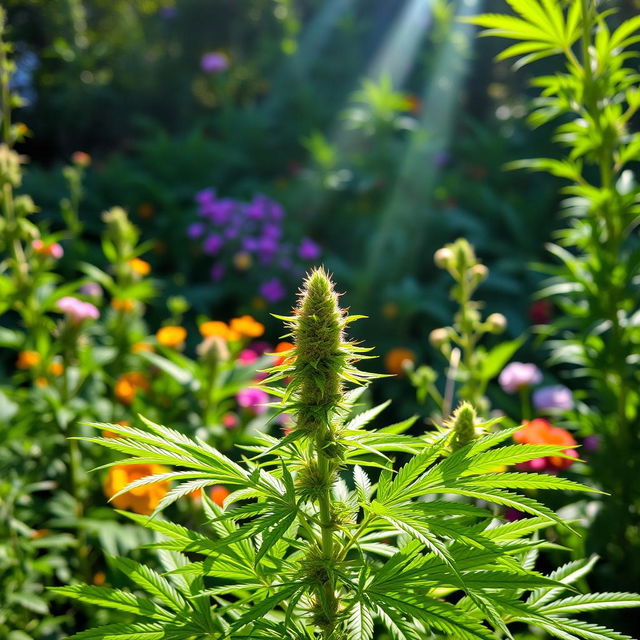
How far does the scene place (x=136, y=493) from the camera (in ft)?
6.76

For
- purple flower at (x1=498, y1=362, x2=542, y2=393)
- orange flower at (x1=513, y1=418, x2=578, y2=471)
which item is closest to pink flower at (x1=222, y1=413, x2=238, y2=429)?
purple flower at (x1=498, y1=362, x2=542, y2=393)

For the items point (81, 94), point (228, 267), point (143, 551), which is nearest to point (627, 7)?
point (228, 267)

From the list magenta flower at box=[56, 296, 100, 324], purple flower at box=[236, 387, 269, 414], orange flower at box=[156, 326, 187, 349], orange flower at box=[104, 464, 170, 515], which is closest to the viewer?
orange flower at box=[104, 464, 170, 515]

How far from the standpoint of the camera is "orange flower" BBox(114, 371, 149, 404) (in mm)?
2568

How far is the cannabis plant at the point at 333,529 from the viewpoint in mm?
829

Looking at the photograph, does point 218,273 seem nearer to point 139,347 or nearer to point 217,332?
point 139,347

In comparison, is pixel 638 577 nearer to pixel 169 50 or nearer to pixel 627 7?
pixel 627 7

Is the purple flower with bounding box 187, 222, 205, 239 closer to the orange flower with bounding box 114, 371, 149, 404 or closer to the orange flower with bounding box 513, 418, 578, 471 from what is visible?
the orange flower with bounding box 114, 371, 149, 404

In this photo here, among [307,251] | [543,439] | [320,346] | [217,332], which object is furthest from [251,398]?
[307,251]

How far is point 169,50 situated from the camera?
8484 mm

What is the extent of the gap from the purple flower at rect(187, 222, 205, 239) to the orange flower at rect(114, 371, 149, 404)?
73.5 inches

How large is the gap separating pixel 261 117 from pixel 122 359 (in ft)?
12.9

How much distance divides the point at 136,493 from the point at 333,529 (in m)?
1.29

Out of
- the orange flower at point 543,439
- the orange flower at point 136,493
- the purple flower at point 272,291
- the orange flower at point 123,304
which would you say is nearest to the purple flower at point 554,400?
the orange flower at point 543,439
